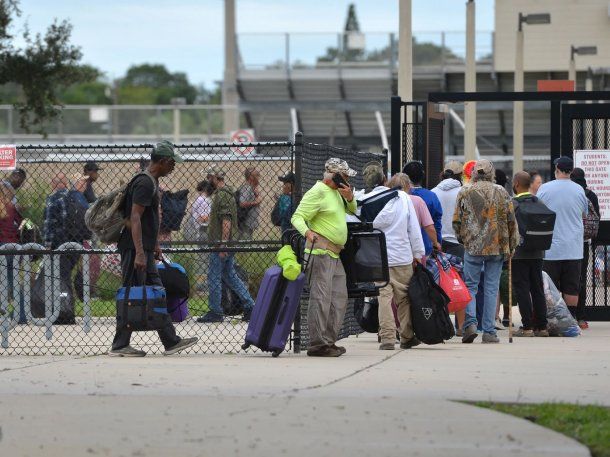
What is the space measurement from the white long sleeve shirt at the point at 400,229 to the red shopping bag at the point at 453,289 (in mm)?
886

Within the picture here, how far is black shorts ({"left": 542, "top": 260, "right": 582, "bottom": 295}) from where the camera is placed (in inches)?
678

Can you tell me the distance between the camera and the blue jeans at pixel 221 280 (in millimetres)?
18078

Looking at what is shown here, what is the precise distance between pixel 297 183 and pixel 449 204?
3932 millimetres

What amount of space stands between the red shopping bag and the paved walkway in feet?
4.33

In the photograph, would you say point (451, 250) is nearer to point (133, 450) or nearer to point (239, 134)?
point (133, 450)

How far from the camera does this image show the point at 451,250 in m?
17.0

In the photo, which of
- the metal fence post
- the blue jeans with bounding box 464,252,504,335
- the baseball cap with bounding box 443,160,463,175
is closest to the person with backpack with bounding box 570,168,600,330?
the baseball cap with bounding box 443,160,463,175

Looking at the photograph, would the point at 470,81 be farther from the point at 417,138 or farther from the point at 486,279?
the point at 486,279

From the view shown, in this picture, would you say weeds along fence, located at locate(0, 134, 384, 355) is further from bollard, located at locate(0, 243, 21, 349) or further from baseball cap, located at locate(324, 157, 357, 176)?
baseball cap, located at locate(324, 157, 357, 176)

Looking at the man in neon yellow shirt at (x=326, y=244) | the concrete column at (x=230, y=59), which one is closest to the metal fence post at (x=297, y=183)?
the man in neon yellow shirt at (x=326, y=244)

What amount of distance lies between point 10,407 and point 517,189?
8.23m

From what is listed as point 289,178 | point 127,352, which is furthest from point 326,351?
point 289,178

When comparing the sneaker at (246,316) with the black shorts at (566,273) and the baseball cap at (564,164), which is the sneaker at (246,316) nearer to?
the black shorts at (566,273)

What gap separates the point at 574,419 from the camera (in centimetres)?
920
